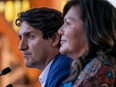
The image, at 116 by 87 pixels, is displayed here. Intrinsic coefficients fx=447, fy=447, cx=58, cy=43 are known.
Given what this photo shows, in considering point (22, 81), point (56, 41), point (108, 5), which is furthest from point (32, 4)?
point (108, 5)

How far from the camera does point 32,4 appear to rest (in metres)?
5.36

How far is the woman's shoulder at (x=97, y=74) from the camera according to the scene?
3.75 feet

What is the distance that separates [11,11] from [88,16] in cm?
406

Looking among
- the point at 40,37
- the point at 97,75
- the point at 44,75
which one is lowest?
the point at 44,75

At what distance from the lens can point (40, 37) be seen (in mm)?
1735

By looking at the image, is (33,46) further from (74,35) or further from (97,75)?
(97,75)

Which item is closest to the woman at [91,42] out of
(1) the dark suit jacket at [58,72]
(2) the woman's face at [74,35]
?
(2) the woman's face at [74,35]

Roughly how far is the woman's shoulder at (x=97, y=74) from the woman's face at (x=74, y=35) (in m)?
0.08

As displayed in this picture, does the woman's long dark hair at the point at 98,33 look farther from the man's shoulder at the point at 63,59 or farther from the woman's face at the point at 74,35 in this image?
the man's shoulder at the point at 63,59

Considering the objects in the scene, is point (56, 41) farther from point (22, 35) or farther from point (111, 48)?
point (111, 48)

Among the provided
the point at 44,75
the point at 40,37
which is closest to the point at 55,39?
the point at 40,37

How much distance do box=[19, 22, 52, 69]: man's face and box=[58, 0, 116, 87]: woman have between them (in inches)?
17.0

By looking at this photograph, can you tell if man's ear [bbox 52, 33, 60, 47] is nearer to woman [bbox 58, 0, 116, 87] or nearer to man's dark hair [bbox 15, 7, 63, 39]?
man's dark hair [bbox 15, 7, 63, 39]

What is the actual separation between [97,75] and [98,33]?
13 centimetres
